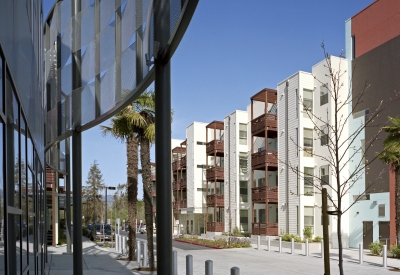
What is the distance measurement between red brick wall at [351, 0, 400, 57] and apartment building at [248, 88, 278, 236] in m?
9.86

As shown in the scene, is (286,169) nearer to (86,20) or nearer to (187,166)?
(187,166)

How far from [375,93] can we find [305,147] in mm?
7758

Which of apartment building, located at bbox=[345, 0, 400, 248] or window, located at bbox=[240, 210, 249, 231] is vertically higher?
apartment building, located at bbox=[345, 0, 400, 248]

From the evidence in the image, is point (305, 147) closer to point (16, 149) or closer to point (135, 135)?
point (135, 135)

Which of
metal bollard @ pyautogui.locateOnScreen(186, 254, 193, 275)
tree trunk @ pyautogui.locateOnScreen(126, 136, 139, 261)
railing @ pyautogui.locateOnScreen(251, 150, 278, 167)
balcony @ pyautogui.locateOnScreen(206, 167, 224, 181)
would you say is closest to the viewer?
metal bollard @ pyautogui.locateOnScreen(186, 254, 193, 275)

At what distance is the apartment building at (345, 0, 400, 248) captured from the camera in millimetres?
34625

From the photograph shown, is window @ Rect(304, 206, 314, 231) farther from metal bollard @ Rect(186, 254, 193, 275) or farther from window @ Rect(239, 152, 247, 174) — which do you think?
metal bollard @ Rect(186, 254, 193, 275)

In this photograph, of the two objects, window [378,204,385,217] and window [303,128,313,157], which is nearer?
window [378,204,385,217]

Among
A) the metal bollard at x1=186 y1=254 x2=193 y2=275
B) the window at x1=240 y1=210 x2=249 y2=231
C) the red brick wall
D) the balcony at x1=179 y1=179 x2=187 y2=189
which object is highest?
the red brick wall

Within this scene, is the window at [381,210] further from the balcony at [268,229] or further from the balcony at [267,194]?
the balcony at [267,194]

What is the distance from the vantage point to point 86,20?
41.2 feet

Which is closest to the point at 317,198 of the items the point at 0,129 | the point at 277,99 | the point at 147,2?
the point at 277,99

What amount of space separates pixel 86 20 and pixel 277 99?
34769 millimetres

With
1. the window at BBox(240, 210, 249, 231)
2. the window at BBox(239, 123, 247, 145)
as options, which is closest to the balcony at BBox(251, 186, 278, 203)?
the window at BBox(240, 210, 249, 231)
